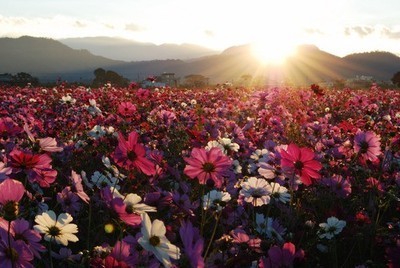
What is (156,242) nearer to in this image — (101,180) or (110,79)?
(101,180)

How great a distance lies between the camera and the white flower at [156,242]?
1.27m

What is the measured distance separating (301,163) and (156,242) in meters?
0.84

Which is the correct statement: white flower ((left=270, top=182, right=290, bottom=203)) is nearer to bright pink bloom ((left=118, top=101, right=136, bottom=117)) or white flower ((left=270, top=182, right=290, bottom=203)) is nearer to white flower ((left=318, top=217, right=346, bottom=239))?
white flower ((left=318, top=217, right=346, bottom=239))

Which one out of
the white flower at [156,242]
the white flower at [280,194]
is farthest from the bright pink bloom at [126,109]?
the white flower at [156,242]

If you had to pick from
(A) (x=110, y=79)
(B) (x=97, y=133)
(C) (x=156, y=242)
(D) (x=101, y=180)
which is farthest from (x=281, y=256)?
(A) (x=110, y=79)

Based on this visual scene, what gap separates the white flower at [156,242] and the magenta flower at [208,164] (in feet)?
1.59

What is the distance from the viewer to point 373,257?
2.45m

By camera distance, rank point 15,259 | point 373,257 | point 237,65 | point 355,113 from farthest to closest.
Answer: point 237,65, point 355,113, point 373,257, point 15,259

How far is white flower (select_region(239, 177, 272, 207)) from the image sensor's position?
7.24ft

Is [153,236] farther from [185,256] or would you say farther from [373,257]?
[373,257]

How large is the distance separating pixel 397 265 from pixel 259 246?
488 millimetres

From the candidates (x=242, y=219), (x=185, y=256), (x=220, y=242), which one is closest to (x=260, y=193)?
(x=242, y=219)

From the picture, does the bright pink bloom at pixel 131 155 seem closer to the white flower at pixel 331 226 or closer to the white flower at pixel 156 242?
the white flower at pixel 156 242

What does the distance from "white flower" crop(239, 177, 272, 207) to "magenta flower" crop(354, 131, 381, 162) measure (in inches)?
29.9
